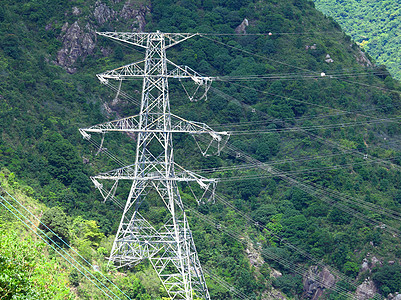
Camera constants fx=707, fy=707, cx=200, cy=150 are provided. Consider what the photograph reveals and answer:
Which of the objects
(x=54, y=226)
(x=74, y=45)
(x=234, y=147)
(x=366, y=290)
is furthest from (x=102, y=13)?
(x=54, y=226)

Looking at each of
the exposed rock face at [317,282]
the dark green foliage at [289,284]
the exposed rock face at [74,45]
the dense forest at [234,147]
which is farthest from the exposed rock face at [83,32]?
the exposed rock face at [317,282]

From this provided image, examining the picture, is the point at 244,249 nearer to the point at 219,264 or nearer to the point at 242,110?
the point at 219,264

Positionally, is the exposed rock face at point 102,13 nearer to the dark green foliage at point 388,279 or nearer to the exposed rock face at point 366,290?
the exposed rock face at point 366,290

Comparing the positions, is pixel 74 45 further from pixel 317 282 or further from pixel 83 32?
pixel 317 282

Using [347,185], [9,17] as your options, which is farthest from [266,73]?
[9,17]

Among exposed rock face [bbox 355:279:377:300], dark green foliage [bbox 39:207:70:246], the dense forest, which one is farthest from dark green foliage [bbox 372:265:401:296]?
dark green foliage [bbox 39:207:70:246]

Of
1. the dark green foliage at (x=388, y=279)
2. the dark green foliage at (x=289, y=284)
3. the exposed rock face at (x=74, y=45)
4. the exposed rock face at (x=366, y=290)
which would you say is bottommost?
the dark green foliage at (x=289, y=284)
